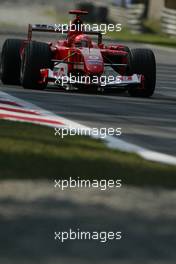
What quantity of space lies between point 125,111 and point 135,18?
117 ft

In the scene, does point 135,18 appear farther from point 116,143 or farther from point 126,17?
point 116,143

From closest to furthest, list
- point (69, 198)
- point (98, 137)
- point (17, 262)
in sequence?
point (17, 262) < point (69, 198) < point (98, 137)

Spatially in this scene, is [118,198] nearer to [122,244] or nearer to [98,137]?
[122,244]

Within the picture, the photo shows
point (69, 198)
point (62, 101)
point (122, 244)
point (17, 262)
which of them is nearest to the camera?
point (17, 262)

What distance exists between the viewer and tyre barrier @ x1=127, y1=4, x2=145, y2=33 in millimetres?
49219

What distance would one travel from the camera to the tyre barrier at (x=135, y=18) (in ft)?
161

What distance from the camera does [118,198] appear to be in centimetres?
843

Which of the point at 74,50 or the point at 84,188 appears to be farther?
the point at 74,50

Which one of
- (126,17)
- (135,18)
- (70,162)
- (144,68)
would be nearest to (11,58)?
(144,68)

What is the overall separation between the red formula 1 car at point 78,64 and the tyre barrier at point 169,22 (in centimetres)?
2715

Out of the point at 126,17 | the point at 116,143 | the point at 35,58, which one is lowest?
the point at 116,143

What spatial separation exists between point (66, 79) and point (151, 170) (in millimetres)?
8259

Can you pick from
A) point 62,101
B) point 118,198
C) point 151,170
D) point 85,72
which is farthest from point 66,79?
point 118,198

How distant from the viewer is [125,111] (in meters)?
15.3
